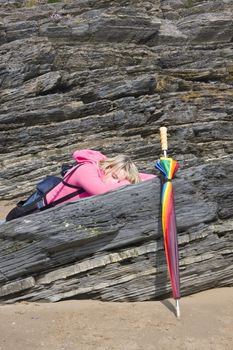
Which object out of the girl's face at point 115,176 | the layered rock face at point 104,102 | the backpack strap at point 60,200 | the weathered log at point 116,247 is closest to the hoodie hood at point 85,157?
the girl's face at point 115,176

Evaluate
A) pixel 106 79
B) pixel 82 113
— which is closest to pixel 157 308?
pixel 82 113

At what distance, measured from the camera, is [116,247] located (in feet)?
21.5

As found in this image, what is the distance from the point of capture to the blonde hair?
22.2ft

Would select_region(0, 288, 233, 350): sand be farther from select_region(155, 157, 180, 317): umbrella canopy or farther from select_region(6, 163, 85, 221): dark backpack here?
select_region(6, 163, 85, 221): dark backpack

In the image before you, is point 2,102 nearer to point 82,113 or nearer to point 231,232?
point 82,113

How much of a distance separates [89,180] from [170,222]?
4.01 ft

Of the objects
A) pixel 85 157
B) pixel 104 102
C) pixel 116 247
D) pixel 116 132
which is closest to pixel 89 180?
pixel 85 157

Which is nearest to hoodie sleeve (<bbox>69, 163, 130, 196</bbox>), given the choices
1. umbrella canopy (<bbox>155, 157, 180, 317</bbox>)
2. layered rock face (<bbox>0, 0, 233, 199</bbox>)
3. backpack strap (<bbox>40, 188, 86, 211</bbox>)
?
backpack strap (<bbox>40, 188, 86, 211</bbox>)

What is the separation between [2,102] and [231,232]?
10.2 m

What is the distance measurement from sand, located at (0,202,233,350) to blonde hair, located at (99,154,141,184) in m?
1.74

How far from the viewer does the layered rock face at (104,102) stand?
14523 mm

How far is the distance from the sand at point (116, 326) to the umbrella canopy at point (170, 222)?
1.36 feet

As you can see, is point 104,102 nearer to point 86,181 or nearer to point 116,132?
point 116,132

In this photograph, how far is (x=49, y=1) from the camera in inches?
1212
